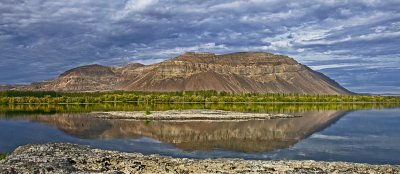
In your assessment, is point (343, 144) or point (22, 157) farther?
point (343, 144)

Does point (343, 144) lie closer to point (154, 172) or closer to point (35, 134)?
point (154, 172)

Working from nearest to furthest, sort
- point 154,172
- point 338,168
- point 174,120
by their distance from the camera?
point 154,172, point 338,168, point 174,120

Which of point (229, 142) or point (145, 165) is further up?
point (145, 165)

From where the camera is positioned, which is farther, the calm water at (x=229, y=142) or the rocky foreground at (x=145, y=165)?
the calm water at (x=229, y=142)

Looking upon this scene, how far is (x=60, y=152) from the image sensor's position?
3109 centimetres

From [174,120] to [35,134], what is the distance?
94.5ft

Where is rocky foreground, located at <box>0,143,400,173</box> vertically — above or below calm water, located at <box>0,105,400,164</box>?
above

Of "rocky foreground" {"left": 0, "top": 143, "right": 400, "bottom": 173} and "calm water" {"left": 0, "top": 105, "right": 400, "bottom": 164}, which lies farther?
"calm water" {"left": 0, "top": 105, "right": 400, "bottom": 164}

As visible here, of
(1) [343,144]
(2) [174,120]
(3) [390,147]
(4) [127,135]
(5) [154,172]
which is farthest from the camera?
(2) [174,120]

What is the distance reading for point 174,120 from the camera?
80625 millimetres

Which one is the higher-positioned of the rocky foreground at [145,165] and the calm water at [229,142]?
the rocky foreground at [145,165]

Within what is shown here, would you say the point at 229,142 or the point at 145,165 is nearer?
the point at 145,165

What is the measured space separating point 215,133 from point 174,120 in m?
24.0

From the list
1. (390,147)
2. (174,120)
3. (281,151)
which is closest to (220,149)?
(281,151)
